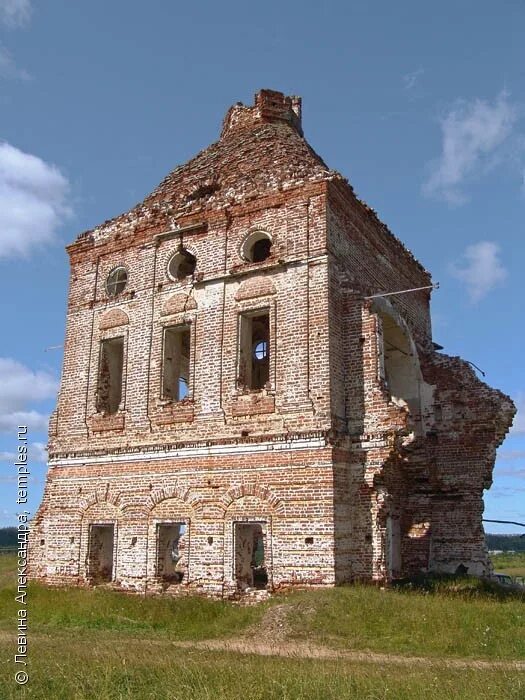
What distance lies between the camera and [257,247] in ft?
43.7

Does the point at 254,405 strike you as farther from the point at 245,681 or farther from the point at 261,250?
the point at 245,681

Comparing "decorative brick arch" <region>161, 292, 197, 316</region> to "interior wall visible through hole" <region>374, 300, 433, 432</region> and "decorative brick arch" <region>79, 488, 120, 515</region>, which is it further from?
"interior wall visible through hole" <region>374, 300, 433, 432</region>

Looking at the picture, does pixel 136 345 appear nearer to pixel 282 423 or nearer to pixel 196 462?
pixel 196 462

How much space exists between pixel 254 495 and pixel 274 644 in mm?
2994

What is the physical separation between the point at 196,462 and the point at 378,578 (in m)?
3.80

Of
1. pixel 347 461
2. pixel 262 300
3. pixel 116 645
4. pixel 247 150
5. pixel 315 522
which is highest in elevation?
pixel 247 150

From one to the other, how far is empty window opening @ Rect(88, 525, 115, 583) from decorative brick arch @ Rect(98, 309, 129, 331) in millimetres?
4215

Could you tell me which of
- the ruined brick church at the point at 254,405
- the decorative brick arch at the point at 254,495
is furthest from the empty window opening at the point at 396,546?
the decorative brick arch at the point at 254,495

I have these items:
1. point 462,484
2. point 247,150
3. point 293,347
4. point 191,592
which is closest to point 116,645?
point 191,592

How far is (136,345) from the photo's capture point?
13367 mm

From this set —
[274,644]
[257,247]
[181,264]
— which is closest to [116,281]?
[181,264]

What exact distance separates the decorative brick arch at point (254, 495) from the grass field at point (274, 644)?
1431mm

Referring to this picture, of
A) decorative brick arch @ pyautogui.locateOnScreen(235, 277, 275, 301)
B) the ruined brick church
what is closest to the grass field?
the ruined brick church

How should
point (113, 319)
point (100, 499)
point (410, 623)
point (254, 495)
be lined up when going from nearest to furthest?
point (410, 623)
point (254, 495)
point (100, 499)
point (113, 319)
